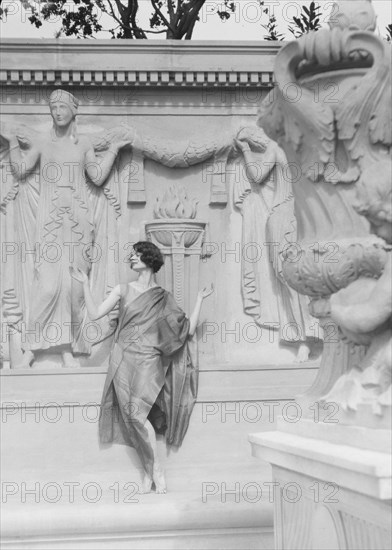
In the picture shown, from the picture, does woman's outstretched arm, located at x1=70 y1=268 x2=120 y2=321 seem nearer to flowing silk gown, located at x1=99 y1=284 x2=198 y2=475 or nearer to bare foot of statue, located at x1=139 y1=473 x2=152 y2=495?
flowing silk gown, located at x1=99 y1=284 x2=198 y2=475

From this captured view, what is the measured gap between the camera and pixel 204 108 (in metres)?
8.05

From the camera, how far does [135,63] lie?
7.93 metres

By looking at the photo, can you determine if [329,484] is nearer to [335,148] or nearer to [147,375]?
[335,148]

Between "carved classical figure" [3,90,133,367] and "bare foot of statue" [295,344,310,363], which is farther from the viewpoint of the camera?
"bare foot of statue" [295,344,310,363]

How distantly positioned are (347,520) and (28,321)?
16.1 feet

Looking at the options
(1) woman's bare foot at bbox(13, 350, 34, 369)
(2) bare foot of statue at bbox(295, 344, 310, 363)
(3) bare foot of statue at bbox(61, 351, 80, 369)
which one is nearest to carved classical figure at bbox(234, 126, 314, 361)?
(2) bare foot of statue at bbox(295, 344, 310, 363)

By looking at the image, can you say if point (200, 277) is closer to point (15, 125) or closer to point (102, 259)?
point (102, 259)

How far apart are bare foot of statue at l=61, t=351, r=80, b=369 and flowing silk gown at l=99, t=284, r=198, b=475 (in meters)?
0.49

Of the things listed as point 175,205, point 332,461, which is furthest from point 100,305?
point 332,461

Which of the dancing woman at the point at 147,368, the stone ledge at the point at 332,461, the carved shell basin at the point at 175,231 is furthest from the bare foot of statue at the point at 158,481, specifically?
the stone ledge at the point at 332,461

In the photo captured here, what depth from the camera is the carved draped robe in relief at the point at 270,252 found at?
780 centimetres

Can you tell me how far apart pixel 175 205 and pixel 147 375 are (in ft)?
5.36

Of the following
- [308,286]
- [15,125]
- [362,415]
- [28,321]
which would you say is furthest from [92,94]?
[362,415]

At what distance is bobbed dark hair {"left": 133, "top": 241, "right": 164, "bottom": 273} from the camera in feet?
24.0
